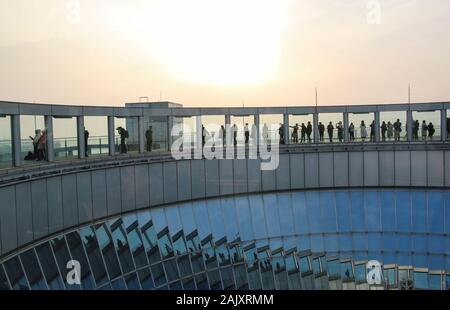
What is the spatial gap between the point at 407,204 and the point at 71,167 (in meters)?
18.9

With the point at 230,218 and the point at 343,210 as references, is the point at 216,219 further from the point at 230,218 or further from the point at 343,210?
the point at 343,210

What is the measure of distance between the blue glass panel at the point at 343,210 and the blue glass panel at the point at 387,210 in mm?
1835

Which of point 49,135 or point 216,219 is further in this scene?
point 216,219

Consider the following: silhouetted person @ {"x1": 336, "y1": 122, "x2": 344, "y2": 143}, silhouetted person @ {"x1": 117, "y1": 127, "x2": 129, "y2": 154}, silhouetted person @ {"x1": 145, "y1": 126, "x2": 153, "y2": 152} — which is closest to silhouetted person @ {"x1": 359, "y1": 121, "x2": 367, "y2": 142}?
silhouetted person @ {"x1": 336, "y1": 122, "x2": 344, "y2": 143}

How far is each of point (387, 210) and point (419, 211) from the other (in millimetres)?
1742

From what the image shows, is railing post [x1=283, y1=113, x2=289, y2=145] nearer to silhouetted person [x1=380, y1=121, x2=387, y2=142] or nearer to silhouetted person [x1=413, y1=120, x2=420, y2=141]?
silhouetted person [x1=380, y1=121, x2=387, y2=142]

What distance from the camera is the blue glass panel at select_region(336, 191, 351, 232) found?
A: 27.8 meters

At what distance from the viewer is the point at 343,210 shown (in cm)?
2819

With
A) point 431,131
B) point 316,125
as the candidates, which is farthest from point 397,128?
point 316,125

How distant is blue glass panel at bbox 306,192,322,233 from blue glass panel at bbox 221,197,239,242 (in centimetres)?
460

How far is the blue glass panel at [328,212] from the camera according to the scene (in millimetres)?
27641

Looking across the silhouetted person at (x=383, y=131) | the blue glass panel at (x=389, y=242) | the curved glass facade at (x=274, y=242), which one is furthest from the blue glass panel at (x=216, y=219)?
the silhouetted person at (x=383, y=131)

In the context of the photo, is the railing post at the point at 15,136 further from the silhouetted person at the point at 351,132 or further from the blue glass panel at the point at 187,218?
the silhouetted person at the point at 351,132
